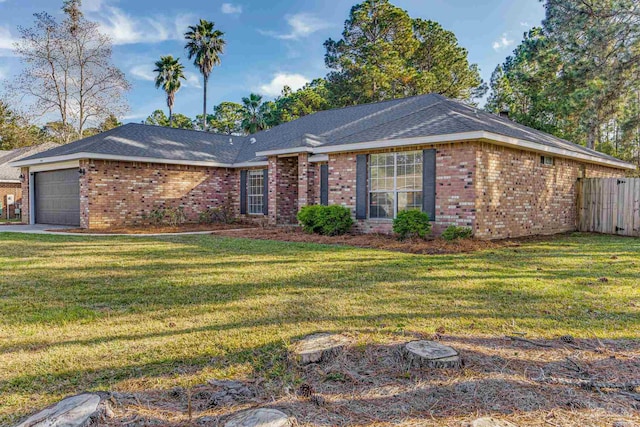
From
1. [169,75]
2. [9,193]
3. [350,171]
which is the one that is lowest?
[9,193]

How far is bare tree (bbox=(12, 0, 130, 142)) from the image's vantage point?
84.3 feet

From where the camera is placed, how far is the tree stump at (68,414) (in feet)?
7.15

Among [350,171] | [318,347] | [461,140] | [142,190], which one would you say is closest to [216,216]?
[142,190]

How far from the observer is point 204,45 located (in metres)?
34.6

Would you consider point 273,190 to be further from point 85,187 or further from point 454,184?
point 454,184

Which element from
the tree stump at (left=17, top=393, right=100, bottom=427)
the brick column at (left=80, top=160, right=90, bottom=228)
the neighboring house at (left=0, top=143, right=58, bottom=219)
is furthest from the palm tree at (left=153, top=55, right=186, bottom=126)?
the tree stump at (left=17, top=393, right=100, bottom=427)

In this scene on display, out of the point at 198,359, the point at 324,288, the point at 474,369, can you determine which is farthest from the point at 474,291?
the point at 198,359

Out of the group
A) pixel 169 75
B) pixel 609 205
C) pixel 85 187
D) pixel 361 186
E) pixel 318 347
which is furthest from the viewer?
pixel 169 75

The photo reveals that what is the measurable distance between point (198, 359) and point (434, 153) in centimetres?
882

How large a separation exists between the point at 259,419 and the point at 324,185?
11.7 meters

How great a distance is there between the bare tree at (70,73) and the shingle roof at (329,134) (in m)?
11.6

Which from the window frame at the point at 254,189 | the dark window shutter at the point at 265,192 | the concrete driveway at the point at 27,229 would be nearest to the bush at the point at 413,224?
the dark window shutter at the point at 265,192

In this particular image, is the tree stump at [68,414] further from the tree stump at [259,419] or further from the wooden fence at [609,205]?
the wooden fence at [609,205]

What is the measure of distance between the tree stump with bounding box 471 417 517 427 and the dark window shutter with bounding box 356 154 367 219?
9.92 metres
